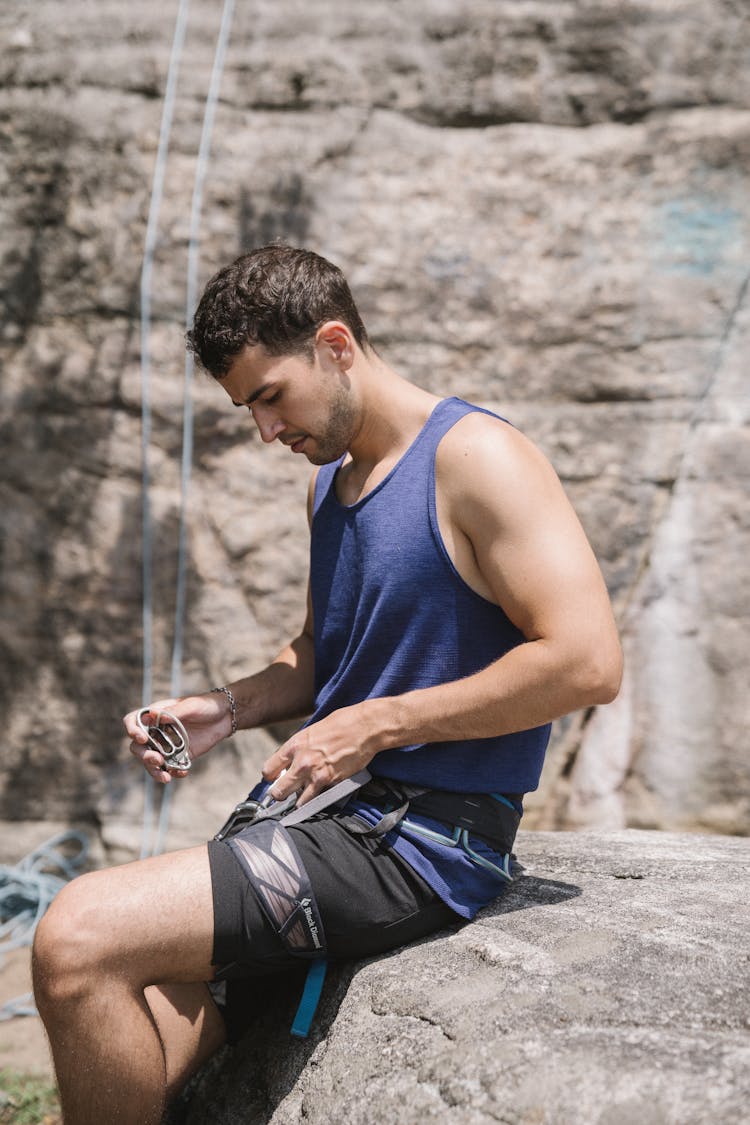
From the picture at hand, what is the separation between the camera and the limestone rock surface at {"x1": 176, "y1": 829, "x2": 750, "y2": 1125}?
142 cm

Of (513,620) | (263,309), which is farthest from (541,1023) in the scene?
(263,309)

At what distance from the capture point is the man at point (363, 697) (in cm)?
182

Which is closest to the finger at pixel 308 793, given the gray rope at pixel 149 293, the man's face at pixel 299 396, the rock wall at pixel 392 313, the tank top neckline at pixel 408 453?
the tank top neckline at pixel 408 453

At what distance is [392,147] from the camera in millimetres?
4113

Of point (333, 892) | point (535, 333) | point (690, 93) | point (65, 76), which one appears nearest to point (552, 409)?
point (535, 333)

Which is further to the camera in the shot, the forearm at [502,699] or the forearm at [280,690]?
the forearm at [280,690]

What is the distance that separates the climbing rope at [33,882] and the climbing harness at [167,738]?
A: 6.47 feet

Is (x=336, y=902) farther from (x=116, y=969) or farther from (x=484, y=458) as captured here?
(x=484, y=458)

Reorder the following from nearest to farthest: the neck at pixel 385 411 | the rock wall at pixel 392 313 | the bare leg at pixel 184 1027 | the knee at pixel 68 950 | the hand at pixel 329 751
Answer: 1. the knee at pixel 68 950
2. the hand at pixel 329 751
3. the bare leg at pixel 184 1027
4. the neck at pixel 385 411
5. the rock wall at pixel 392 313

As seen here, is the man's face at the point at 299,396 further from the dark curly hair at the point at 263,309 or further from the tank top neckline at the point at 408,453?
the tank top neckline at the point at 408,453

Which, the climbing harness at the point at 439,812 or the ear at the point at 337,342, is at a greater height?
the ear at the point at 337,342

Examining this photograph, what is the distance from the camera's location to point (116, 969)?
1.80 meters

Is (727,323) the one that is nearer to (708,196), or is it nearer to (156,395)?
(708,196)

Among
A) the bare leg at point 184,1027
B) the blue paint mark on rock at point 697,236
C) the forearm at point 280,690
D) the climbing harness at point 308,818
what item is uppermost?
the blue paint mark on rock at point 697,236
